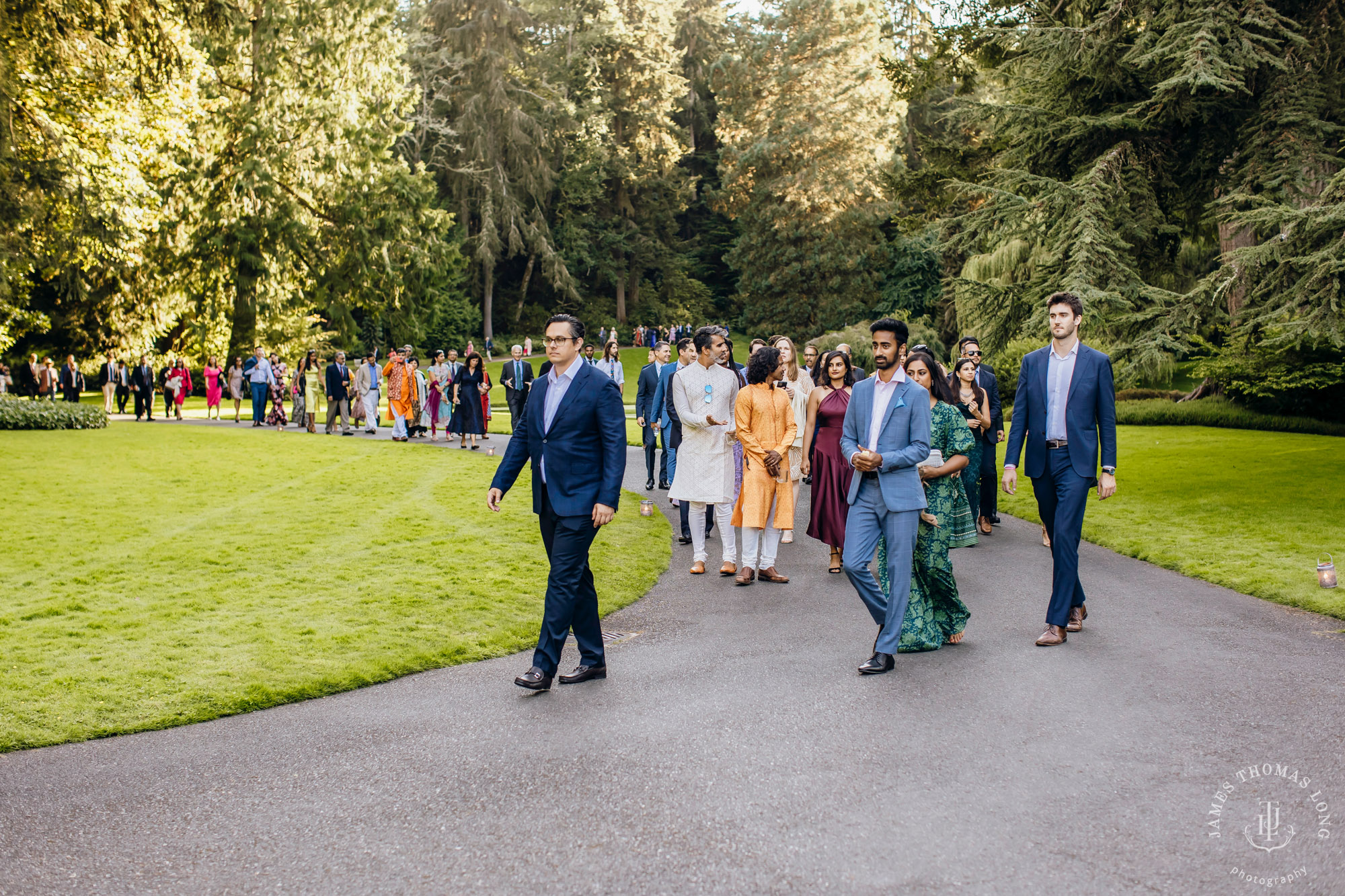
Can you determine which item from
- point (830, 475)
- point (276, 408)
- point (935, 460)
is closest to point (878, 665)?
point (935, 460)

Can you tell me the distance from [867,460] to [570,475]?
69.4 inches

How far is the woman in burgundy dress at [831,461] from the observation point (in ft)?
29.7

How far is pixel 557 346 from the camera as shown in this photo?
6203 mm

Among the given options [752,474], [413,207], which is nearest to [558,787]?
[752,474]

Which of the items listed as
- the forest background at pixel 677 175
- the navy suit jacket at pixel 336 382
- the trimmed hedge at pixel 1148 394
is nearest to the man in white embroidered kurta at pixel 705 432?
the forest background at pixel 677 175

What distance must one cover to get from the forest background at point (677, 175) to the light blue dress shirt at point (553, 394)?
9020 mm

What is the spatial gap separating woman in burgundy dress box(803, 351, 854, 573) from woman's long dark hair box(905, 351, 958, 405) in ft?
3.20

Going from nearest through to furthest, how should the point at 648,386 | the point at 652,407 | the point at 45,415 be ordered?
the point at 652,407 < the point at 648,386 < the point at 45,415

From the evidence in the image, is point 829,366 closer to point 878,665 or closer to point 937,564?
point 937,564

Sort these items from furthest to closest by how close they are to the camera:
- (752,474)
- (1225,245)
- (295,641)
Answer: (1225,245)
(752,474)
(295,641)

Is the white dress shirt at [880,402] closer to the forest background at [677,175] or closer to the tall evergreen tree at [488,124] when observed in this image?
the forest background at [677,175]

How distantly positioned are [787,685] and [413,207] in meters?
33.8

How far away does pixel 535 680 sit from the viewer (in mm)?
6090

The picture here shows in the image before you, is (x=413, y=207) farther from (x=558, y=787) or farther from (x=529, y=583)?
(x=558, y=787)
